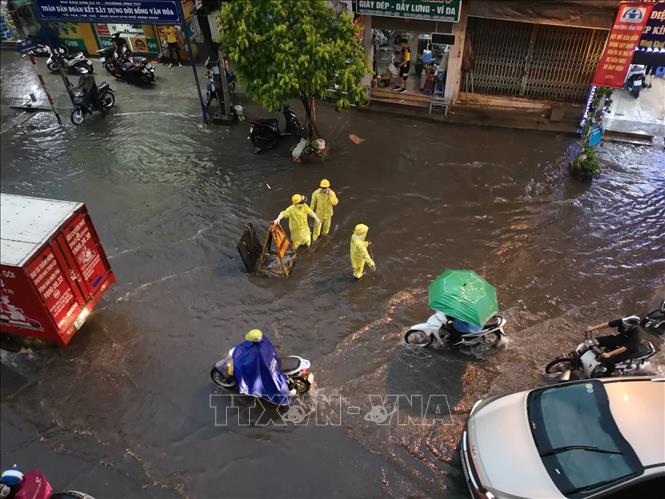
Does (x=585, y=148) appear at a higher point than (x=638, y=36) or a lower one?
lower

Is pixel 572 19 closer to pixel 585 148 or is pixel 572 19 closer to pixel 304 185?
pixel 585 148

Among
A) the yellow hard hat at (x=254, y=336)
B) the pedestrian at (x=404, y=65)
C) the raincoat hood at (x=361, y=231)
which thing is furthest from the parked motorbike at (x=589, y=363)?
the pedestrian at (x=404, y=65)

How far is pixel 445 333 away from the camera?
740 centimetres

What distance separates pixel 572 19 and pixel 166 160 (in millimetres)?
10679

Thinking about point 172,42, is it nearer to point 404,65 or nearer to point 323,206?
point 404,65

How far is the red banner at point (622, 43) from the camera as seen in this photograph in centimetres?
1001

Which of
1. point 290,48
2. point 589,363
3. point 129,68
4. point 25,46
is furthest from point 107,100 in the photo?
point 589,363

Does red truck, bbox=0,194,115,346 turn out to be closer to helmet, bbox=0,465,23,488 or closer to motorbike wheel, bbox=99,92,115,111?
helmet, bbox=0,465,23,488

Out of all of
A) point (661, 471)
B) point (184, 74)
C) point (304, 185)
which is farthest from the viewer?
point (184, 74)

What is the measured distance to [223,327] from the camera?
825cm

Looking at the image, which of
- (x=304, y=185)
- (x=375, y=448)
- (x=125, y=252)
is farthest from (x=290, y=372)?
(x=304, y=185)

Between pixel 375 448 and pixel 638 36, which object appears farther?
pixel 638 36

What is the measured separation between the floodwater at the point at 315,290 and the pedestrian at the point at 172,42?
441cm

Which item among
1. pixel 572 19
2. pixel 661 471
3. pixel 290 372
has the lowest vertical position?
pixel 290 372
